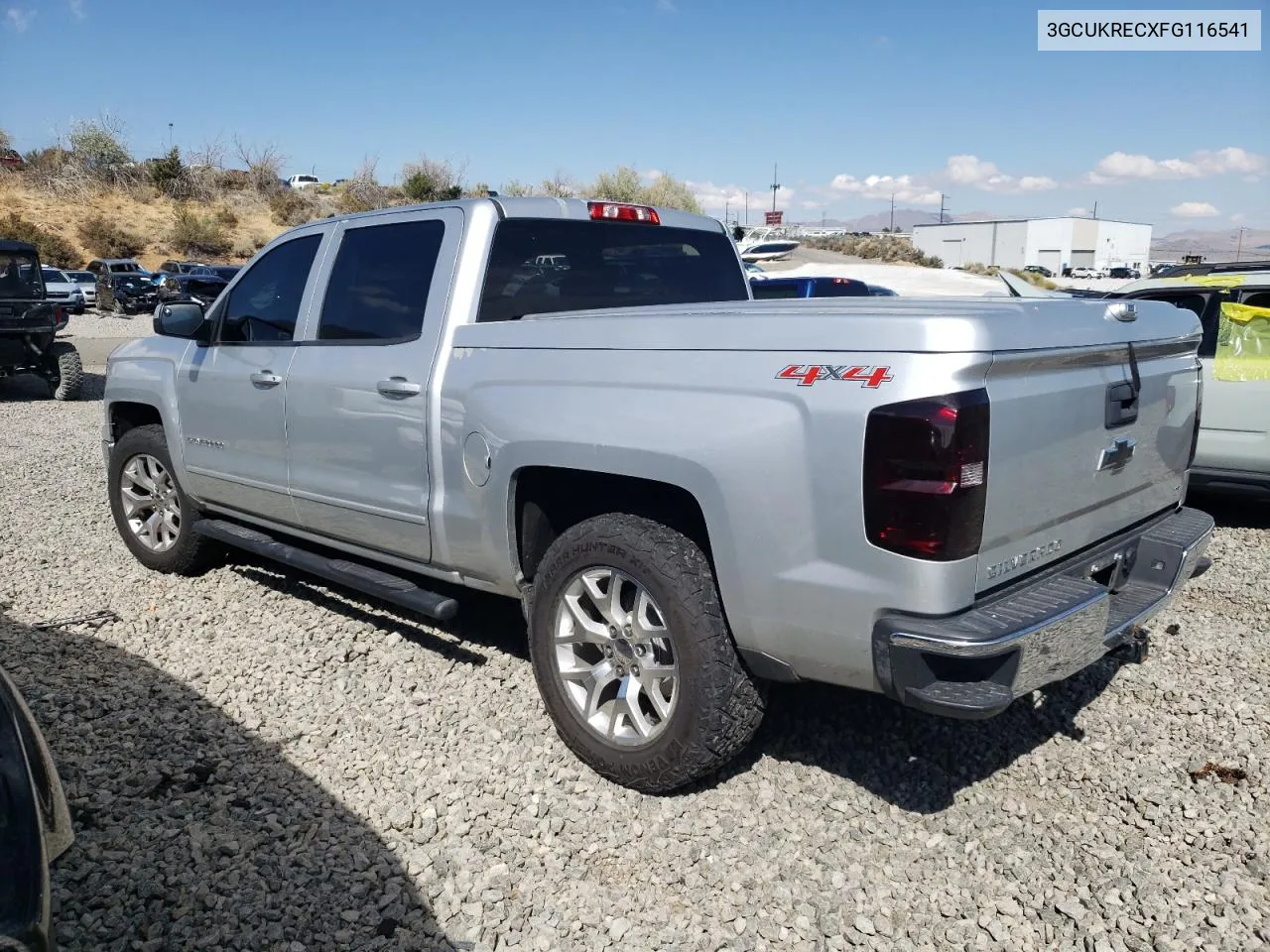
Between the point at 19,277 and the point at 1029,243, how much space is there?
90057 mm

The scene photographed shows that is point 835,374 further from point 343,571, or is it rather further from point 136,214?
point 136,214

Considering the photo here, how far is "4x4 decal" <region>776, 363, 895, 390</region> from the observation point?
102 inches

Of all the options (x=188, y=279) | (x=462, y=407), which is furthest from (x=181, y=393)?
(x=188, y=279)

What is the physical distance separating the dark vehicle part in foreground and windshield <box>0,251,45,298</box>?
12638mm

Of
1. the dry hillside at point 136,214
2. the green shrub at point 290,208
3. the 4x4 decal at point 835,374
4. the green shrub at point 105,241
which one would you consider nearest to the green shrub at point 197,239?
the dry hillside at point 136,214

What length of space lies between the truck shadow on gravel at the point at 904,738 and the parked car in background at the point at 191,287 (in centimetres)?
2428

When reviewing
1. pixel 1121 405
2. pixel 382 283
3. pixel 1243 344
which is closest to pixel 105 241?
pixel 382 283

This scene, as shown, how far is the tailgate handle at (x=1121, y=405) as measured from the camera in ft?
10.0

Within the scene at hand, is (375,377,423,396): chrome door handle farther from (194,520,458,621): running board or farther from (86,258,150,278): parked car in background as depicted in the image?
(86,258,150,278): parked car in background

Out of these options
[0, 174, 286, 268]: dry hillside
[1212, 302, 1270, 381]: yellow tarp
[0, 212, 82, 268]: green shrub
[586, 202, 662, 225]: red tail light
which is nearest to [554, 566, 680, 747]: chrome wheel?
[586, 202, 662, 225]: red tail light

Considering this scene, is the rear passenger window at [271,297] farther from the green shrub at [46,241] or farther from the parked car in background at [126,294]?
the green shrub at [46,241]

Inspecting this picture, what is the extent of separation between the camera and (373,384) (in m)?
4.03

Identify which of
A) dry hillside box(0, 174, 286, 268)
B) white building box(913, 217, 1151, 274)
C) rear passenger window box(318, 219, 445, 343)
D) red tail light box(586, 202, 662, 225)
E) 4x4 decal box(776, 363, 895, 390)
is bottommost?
white building box(913, 217, 1151, 274)

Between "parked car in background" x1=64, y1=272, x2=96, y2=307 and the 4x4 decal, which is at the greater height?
the 4x4 decal
